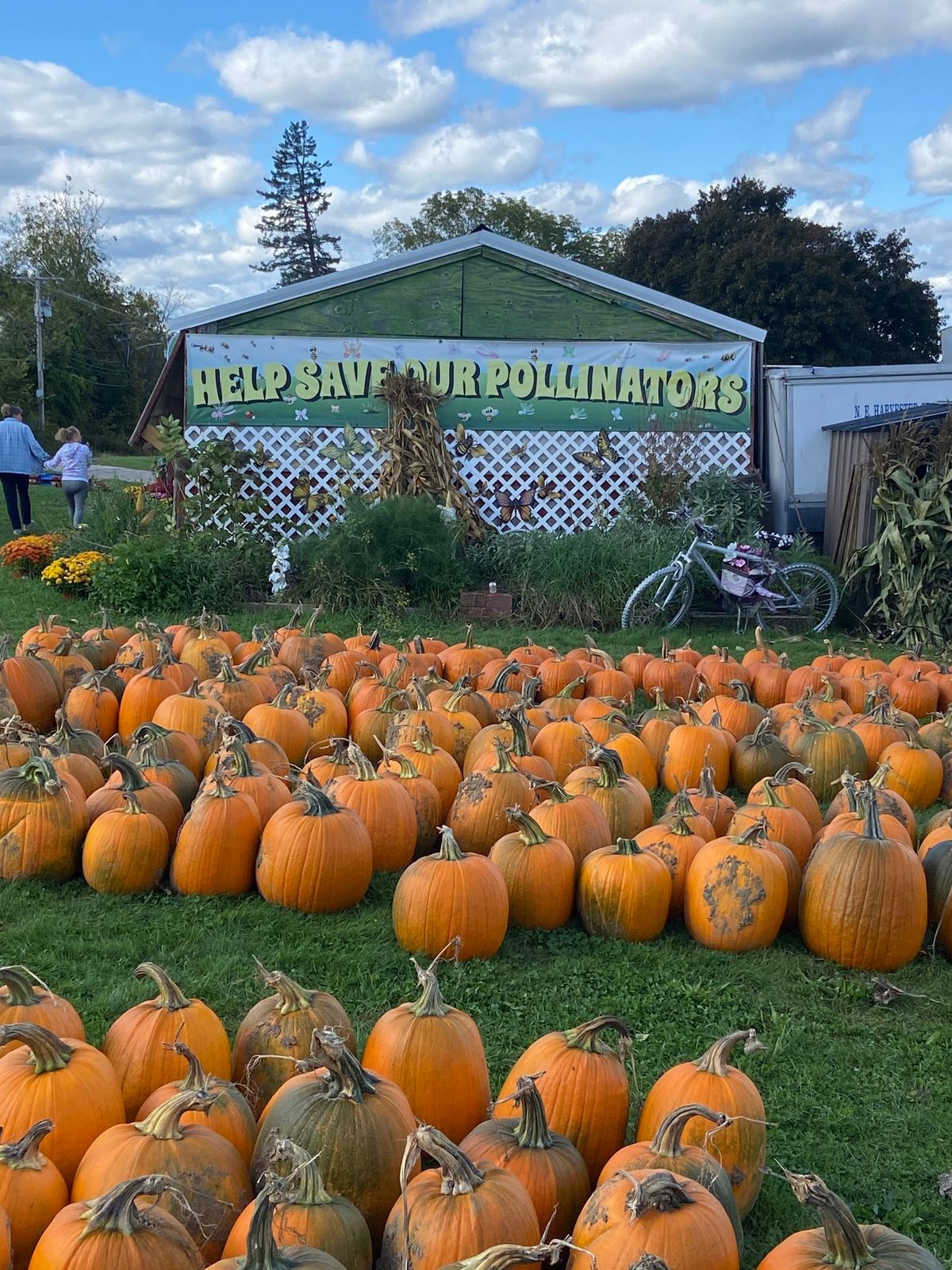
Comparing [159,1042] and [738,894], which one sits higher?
[159,1042]

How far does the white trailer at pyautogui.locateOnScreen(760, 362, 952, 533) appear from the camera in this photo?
14.2m

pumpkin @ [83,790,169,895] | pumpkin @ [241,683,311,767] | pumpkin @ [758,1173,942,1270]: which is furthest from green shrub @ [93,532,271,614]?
pumpkin @ [758,1173,942,1270]

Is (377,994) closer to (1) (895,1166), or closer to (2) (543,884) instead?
(2) (543,884)

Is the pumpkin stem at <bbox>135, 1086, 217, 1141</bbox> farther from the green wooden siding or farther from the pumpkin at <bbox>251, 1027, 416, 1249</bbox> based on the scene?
the green wooden siding

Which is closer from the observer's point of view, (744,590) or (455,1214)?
(455,1214)

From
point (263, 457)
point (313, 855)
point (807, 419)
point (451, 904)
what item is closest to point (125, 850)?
point (313, 855)

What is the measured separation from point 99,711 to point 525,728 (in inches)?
91.5

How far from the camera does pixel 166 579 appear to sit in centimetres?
1102

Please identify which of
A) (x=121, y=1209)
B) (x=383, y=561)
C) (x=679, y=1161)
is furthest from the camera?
(x=383, y=561)

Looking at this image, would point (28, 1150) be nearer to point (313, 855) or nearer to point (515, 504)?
point (313, 855)

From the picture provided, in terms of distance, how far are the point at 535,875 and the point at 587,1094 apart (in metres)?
1.55

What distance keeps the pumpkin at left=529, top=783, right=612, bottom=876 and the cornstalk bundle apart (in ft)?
29.9

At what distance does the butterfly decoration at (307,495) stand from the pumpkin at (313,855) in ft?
32.6

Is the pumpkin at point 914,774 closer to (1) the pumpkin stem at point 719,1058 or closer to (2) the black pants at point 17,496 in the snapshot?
(1) the pumpkin stem at point 719,1058
